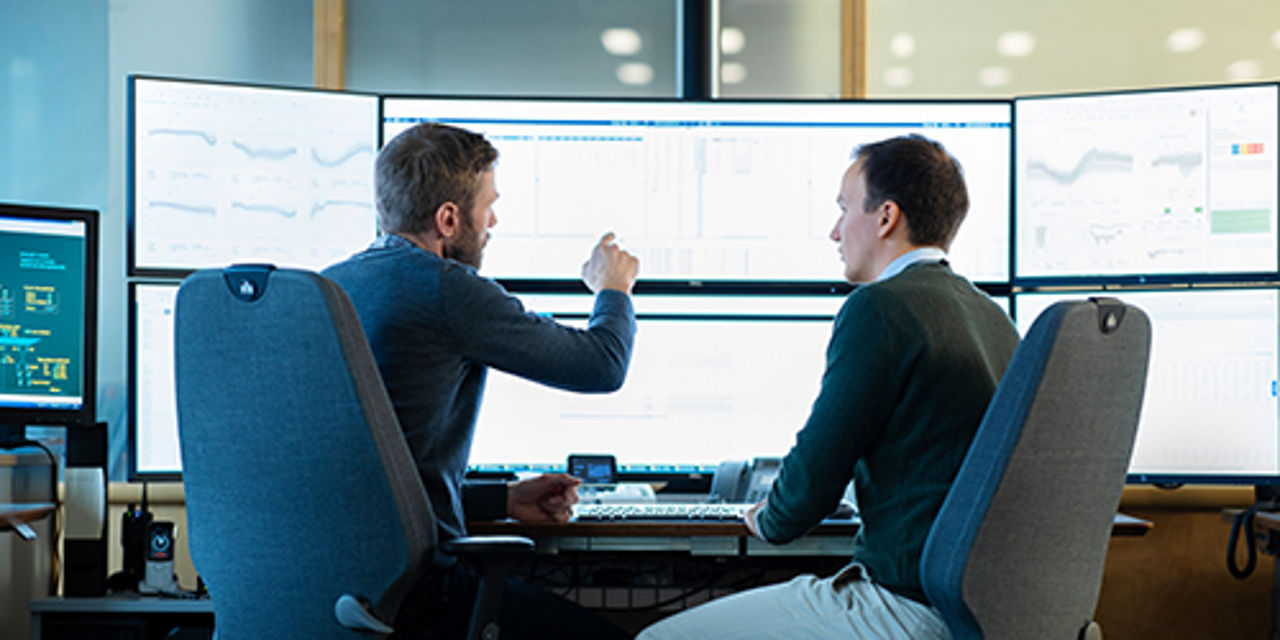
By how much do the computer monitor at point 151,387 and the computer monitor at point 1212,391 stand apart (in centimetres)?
200

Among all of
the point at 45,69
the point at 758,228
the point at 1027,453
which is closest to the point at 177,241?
the point at 45,69

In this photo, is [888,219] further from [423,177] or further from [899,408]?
[423,177]

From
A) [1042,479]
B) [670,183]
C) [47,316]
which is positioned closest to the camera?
[1042,479]

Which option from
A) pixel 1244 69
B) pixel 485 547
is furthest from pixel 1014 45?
pixel 485 547

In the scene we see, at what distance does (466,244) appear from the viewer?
71.3 inches

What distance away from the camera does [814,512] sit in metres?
1.53

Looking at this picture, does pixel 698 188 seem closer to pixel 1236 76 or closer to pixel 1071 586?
pixel 1071 586

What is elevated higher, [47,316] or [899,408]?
[47,316]

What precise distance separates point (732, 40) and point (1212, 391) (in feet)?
5.07

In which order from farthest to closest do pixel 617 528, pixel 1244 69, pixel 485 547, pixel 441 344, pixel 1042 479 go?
pixel 1244 69 → pixel 617 528 → pixel 441 344 → pixel 485 547 → pixel 1042 479

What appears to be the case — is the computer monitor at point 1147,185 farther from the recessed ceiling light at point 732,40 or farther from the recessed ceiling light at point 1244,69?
the recessed ceiling light at point 732,40

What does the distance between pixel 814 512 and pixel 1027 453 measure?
37cm

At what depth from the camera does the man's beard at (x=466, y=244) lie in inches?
70.7

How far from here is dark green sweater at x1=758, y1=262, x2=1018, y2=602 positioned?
142 centimetres
